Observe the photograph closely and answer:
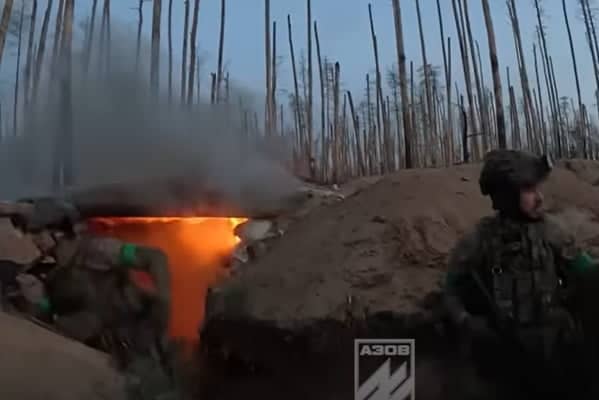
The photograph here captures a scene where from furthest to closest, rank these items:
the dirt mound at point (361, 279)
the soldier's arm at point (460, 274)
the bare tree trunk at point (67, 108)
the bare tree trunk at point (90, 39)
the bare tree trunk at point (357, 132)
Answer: the bare tree trunk at point (357, 132) < the bare tree trunk at point (90, 39) < the bare tree trunk at point (67, 108) < the dirt mound at point (361, 279) < the soldier's arm at point (460, 274)

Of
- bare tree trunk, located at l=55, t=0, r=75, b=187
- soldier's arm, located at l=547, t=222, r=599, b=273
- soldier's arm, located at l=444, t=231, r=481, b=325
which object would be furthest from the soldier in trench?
bare tree trunk, located at l=55, t=0, r=75, b=187

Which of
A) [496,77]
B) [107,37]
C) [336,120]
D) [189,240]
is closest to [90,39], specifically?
[107,37]

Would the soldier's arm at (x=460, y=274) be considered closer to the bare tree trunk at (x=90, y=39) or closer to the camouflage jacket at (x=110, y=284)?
the camouflage jacket at (x=110, y=284)

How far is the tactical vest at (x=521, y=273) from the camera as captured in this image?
91.1 inches

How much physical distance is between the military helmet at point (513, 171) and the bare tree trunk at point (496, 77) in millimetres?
5217

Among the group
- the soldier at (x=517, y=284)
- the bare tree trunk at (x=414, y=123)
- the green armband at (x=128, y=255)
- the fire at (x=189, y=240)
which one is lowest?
the soldier at (x=517, y=284)

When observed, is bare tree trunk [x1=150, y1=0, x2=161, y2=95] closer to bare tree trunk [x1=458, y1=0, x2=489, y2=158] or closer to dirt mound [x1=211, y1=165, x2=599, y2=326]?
bare tree trunk [x1=458, y1=0, x2=489, y2=158]

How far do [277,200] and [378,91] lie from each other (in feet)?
24.6

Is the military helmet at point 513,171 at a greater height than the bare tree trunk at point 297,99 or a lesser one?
lesser

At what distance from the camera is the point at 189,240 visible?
5.36 metres

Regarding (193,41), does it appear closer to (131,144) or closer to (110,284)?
(131,144)

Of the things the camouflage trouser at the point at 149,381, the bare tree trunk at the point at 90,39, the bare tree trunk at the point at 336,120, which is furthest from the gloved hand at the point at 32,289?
the bare tree trunk at the point at 336,120

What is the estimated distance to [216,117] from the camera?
6480mm

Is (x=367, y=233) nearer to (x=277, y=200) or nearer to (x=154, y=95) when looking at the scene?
(x=277, y=200)
